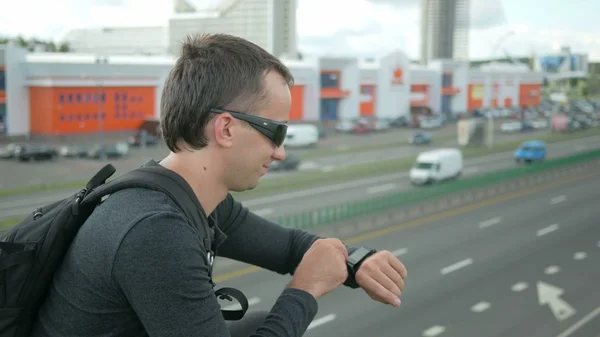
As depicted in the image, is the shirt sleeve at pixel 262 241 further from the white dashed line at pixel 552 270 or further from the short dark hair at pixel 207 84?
the white dashed line at pixel 552 270

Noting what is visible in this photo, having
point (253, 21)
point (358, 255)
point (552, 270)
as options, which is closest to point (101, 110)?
point (253, 21)

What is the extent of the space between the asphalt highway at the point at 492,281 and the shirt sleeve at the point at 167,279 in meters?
2.80

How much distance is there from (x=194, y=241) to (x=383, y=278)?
0.27 m

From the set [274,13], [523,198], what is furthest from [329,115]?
[274,13]

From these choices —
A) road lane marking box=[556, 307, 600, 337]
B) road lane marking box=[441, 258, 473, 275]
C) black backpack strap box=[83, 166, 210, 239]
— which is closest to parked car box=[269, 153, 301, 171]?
road lane marking box=[441, 258, 473, 275]

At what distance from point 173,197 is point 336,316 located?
13.0 ft

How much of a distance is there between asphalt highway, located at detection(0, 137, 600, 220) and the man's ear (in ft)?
20.1

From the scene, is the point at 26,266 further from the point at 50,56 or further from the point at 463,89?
the point at 463,89

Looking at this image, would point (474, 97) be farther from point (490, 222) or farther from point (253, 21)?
point (253, 21)

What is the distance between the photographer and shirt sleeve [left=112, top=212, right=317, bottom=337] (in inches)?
23.0

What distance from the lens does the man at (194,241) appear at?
59 cm

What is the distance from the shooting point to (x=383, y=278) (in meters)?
0.78

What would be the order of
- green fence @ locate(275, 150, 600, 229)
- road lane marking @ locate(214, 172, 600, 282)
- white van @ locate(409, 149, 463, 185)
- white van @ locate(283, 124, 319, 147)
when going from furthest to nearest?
white van @ locate(409, 149, 463, 185)
white van @ locate(283, 124, 319, 147)
road lane marking @ locate(214, 172, 600, 282)
green fence @ locate(275, 150, 600, 229)

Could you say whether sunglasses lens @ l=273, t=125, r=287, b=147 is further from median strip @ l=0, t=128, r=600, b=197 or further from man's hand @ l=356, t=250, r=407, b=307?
median strip @ l=0, t=128, r=600, b=197
